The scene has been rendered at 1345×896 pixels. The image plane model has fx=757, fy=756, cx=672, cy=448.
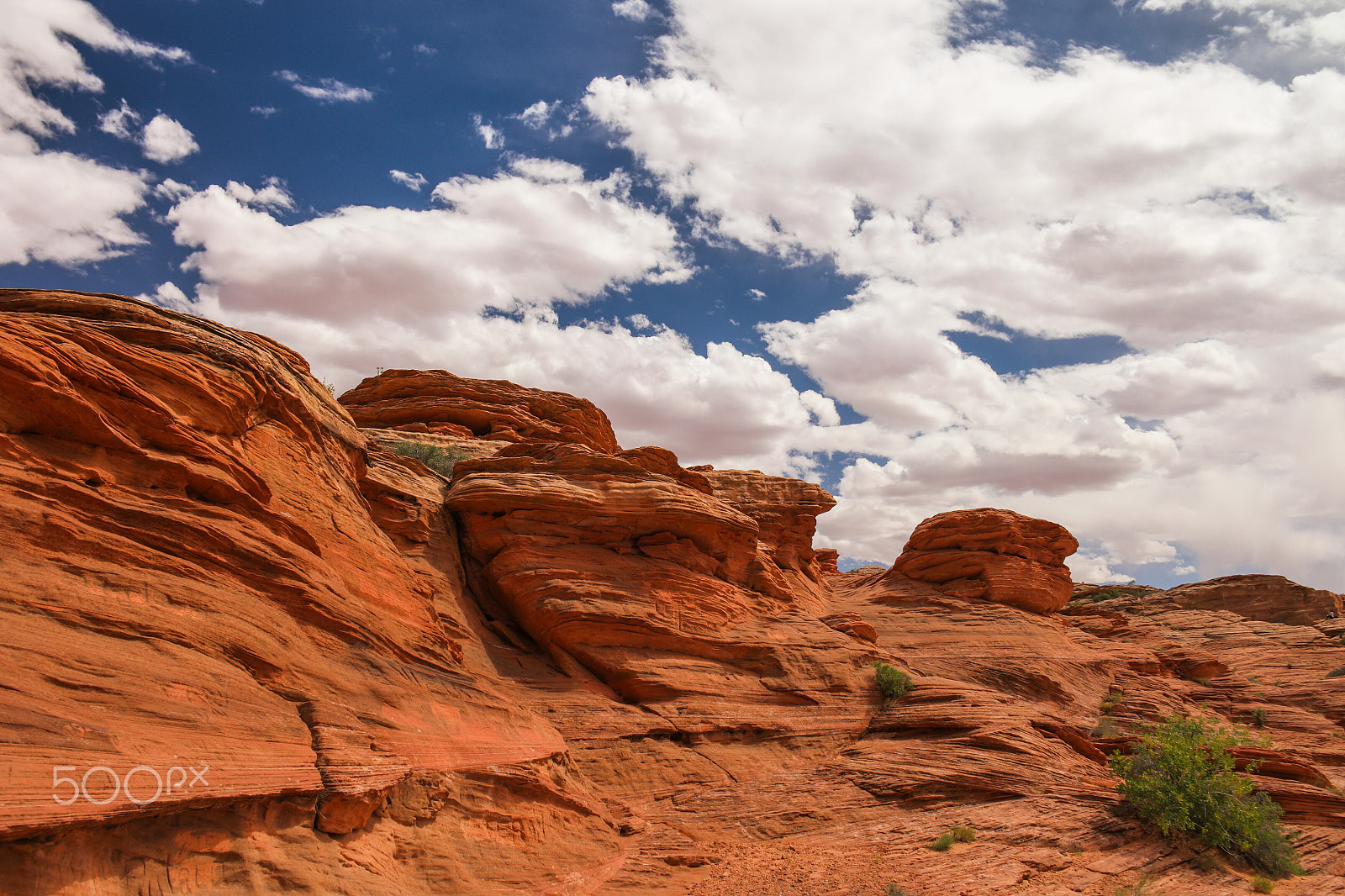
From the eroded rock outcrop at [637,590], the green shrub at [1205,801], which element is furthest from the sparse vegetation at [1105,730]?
the eroded rock outcrop at [637,590]

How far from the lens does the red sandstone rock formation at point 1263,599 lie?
5162 centimetres

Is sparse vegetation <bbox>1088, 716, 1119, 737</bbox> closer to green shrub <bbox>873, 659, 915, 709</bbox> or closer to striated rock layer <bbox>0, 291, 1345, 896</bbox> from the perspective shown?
striated rock layer <bbox>0, 291, 1345, 896</bbox>

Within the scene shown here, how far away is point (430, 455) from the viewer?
31.5m

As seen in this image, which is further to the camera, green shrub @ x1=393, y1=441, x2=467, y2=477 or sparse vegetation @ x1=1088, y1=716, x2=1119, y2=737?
green shrub @ x1=393, y1=441, x2=467, y2=477

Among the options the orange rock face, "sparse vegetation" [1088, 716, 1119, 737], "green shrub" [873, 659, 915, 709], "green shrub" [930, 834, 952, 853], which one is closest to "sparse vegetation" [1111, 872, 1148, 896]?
"green shrub" [930, 834, 952, 853]

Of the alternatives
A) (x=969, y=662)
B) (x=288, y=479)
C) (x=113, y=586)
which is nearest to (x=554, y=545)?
(x=288, y=479)

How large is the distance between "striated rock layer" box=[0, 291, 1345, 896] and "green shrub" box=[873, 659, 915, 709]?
48 centimetres

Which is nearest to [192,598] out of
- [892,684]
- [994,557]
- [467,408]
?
[892,684]

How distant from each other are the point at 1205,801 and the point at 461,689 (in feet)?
64.2

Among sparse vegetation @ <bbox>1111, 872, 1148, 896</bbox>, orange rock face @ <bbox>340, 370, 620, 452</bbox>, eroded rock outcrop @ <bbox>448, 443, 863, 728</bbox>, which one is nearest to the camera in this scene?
sparse vegetation @ <bbox>1111, 872, 1148, 896</bbox>

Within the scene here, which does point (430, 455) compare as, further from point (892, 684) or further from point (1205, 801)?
point (1205, 801)

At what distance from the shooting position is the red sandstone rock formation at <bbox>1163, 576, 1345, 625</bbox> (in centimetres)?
5162

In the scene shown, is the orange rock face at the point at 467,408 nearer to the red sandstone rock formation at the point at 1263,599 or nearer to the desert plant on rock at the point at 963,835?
the desert plant on rock at the point at 963,835

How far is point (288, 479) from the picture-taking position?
53.6 ft
